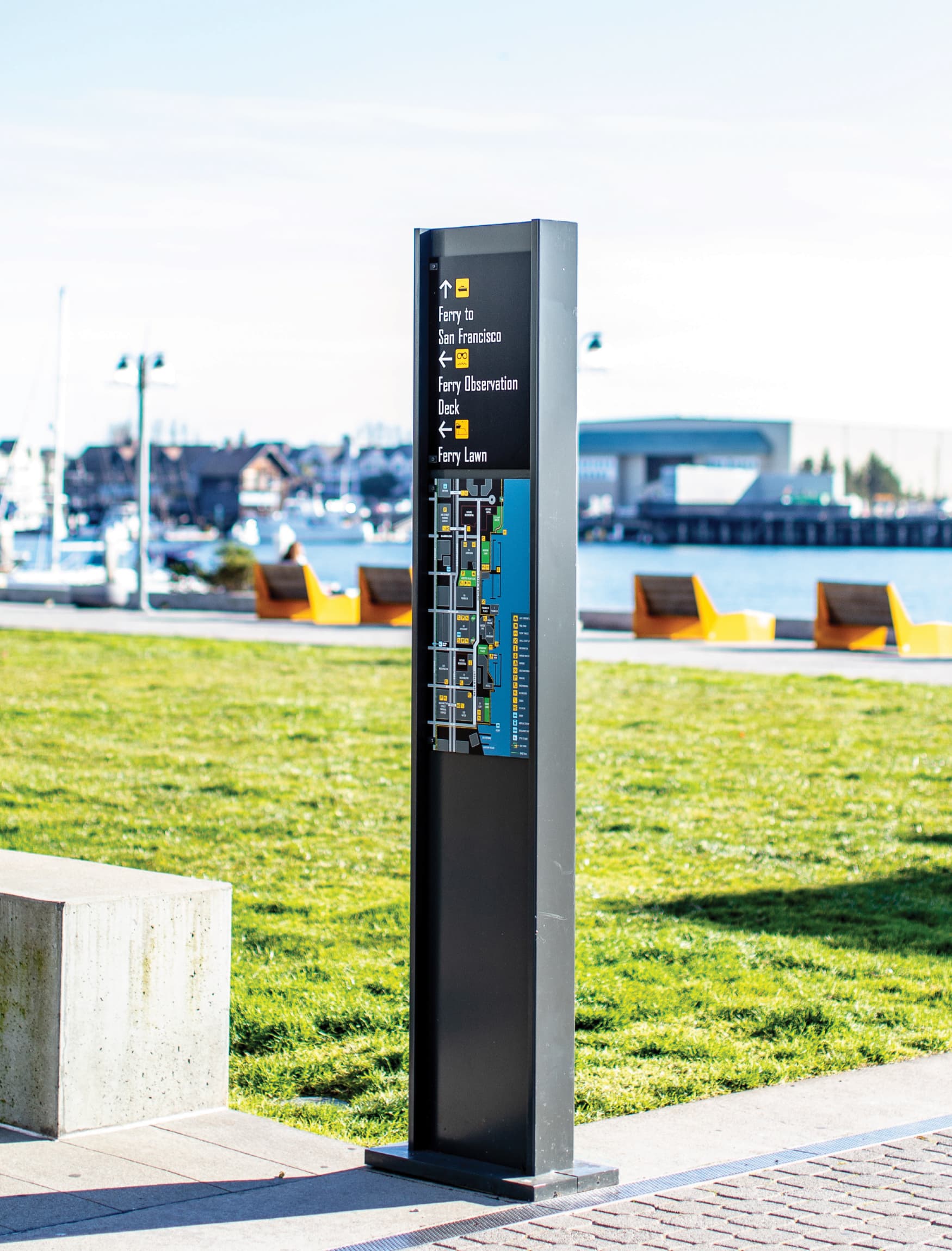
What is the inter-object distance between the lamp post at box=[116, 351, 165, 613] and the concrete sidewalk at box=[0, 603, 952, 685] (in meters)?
0.59

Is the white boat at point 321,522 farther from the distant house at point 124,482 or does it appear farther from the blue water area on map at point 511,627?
the blue water area on map at point 511,627

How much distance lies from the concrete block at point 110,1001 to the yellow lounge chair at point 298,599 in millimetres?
21485

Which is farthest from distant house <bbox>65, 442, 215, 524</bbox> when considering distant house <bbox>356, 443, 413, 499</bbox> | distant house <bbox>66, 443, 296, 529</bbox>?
distant house <bbox>356, 443, 413, 499</bbox>

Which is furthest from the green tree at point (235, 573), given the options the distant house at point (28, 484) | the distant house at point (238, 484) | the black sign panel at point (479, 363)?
the distant house at point (238, 484)

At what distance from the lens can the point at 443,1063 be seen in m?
4.51

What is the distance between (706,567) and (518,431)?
110372 mm

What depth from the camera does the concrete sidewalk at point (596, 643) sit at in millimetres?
19203

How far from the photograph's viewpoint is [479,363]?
4.48 metres

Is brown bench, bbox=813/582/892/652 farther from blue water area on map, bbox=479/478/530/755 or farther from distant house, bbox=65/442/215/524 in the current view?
distant house, bbox=65/442/215/524

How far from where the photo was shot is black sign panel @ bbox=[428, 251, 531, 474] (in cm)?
442

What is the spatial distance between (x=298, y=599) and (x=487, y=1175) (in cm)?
2306

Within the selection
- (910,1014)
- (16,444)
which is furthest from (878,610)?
(16,444)

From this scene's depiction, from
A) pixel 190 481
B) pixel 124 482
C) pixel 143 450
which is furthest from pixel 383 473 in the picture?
pixel 143 450

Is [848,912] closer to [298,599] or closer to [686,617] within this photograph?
[686,617]
